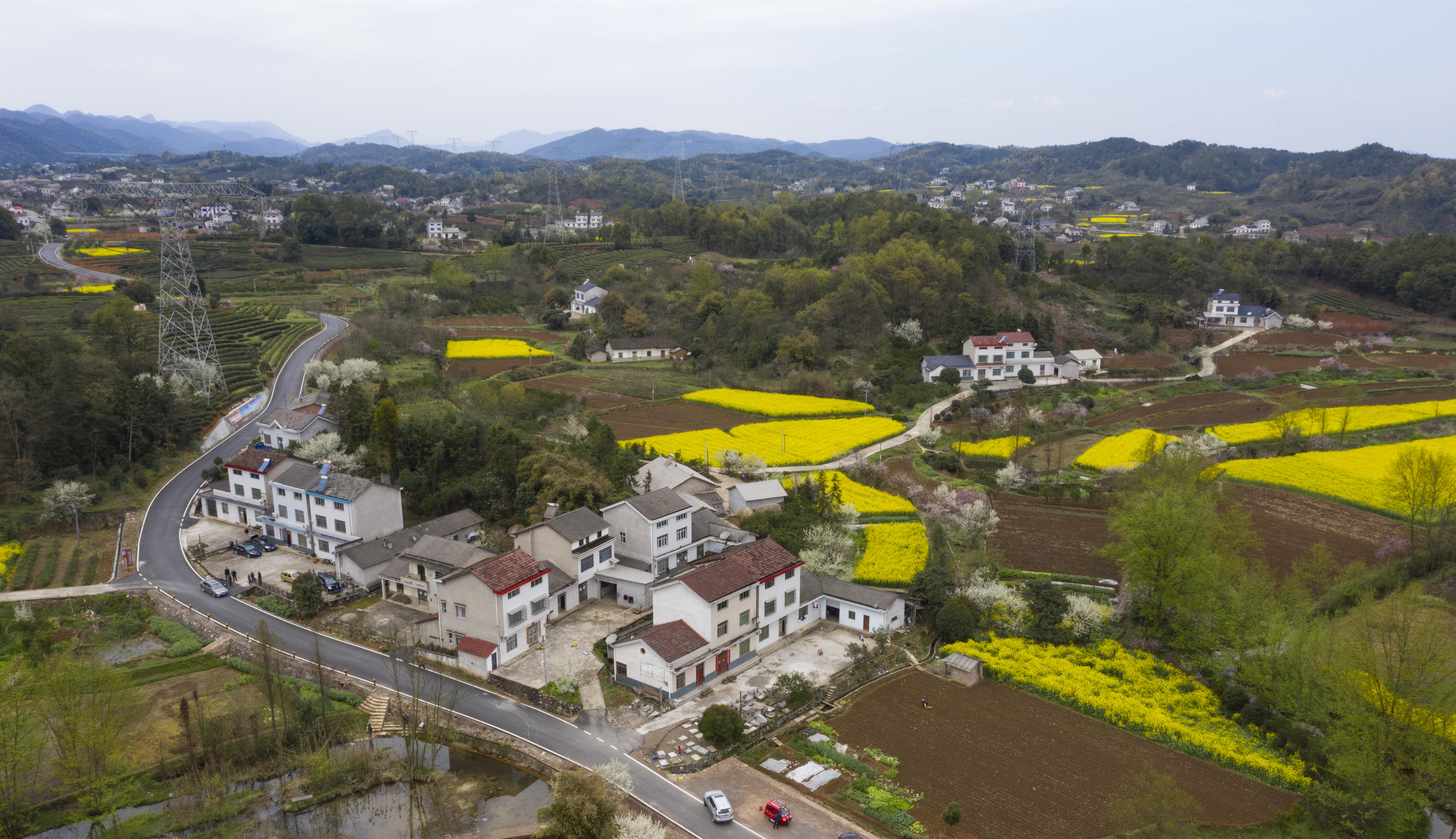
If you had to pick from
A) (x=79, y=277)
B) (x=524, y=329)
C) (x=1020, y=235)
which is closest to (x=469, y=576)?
(x=524, y=329)

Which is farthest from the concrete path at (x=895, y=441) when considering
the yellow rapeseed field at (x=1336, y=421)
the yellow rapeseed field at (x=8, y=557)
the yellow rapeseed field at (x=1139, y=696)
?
the yellow rapeseed field at (x=8, y=557)

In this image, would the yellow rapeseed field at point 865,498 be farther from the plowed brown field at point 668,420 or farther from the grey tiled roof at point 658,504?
the plowed brown field at point 668,420

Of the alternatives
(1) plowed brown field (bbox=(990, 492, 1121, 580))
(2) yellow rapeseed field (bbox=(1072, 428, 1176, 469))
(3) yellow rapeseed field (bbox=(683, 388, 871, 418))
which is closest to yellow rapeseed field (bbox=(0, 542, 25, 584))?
(3) yellow rapeseed field (bbox=(683, 388, 871, 418))

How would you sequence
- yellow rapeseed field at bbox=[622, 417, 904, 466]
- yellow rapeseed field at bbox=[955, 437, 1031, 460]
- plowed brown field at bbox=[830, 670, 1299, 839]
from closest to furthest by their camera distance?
1. plowed brown field at bbox=[830, 670, 1299, 839]
2. yellow rapeseed field at bbox=[622, 417, 904, 466]
3. yellow rapeseed field at bbox=[955, 437, 1031, 460]

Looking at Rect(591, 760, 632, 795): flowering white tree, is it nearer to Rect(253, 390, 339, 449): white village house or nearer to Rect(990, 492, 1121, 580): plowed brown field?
Rect(990, 492, 1121, 580): plowed brown field

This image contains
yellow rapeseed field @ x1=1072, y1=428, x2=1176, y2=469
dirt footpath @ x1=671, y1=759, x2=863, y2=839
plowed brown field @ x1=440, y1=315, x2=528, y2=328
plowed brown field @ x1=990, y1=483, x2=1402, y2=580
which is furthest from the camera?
plowed brown field @ x1=440, y1=315, x2=528, y2=328

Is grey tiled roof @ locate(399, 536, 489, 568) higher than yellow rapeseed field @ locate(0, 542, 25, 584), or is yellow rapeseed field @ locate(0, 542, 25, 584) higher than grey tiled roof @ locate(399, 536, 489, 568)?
grey tiled roof @ locate(399, 536, 489, 568)

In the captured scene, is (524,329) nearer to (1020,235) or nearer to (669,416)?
(669,416)
